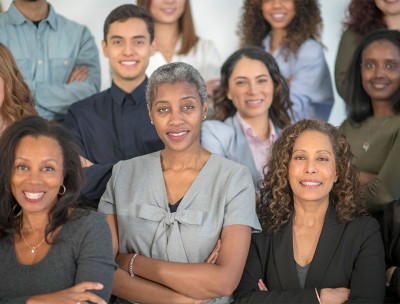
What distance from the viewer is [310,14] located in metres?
5.10

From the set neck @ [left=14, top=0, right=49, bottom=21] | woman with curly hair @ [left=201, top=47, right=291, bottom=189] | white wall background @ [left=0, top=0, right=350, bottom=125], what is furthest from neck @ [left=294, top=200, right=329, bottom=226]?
white wall background @ [left=0, top=0, right=350, bottom=125]

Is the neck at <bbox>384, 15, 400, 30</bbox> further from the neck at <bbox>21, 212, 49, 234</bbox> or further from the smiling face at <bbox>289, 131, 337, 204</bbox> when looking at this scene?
the neck at <bbox>21, 212, 49, 234</bbox>

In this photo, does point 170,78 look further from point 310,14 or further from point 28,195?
point 310,14

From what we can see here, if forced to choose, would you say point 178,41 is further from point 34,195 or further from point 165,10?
point 34,195

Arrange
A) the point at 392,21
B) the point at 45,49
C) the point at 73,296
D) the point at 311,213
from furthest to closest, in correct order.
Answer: the point at 392,21
the point at 45,49
the point at 311,213
the point at 73,296

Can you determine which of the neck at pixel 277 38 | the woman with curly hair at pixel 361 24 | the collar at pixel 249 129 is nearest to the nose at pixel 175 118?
the collar at pixel 249 129

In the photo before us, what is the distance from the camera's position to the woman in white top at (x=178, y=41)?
5.04 m

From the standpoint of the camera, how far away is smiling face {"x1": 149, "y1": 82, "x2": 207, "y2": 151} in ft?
11.3

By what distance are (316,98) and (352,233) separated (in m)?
1.68

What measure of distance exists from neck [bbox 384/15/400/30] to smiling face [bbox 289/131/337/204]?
A: 1.55 meters

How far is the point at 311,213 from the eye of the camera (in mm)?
3541

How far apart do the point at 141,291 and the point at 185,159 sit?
0.56 m

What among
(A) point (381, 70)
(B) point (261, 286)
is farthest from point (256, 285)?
(A) point (381, 70)

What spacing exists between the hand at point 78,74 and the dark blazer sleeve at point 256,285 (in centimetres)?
166
